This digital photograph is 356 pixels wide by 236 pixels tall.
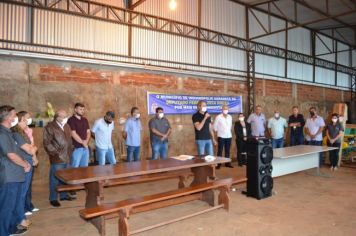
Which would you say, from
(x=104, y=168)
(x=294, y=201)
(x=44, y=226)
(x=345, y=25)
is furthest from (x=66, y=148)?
(x=345, y=25)

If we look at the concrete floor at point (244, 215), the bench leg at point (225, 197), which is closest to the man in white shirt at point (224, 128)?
the concrete floor at point (244, 215)

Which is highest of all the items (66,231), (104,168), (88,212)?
(104,168)

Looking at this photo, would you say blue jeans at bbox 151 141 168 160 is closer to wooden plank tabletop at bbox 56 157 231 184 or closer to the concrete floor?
the concrete floor

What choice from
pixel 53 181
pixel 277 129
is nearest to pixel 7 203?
pixel 53 181

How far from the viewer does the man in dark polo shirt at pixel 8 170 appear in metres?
3.36

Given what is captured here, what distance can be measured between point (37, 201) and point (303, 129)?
7018mm

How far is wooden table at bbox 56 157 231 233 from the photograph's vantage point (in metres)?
3.74

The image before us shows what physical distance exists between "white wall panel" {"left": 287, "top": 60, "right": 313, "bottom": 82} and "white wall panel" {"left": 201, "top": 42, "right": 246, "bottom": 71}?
9.39 feet

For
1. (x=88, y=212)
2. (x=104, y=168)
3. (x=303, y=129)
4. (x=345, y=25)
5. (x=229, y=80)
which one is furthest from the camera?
Answer: (x=345, y=25)

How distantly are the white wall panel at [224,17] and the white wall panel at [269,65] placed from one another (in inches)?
43.7

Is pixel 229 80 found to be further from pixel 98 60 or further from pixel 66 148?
pixel 66 148

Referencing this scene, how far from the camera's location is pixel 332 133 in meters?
8.02

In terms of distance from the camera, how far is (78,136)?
5.39 m

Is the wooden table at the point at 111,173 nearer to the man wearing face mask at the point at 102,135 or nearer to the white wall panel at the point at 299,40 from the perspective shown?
the man wearing face mask at the point at 102,135
